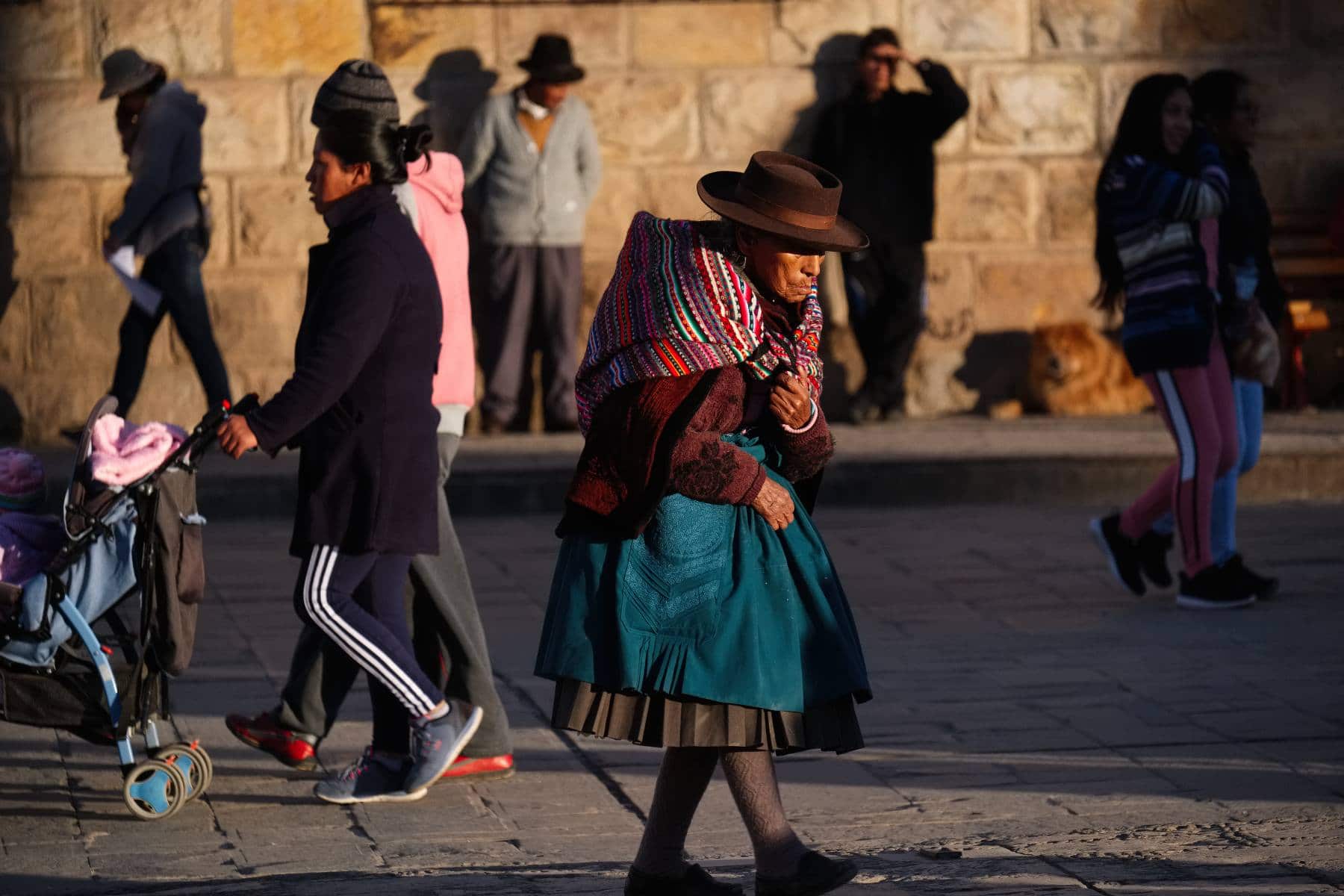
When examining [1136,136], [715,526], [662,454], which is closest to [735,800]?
[715,526]

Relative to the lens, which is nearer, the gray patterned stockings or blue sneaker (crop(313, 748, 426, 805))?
the gray patterned stockings

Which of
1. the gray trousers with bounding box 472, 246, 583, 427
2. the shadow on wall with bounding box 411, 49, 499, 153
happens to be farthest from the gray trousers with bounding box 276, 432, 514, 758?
the shadow on wall with bounding box 411, 49, 499, 153

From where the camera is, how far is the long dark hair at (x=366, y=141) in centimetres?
570

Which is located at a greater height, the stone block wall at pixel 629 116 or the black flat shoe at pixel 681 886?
the stone block wall at pixel 629 116

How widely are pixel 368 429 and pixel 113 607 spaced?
788 mm

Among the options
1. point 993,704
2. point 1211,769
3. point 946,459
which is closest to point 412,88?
point 946,459

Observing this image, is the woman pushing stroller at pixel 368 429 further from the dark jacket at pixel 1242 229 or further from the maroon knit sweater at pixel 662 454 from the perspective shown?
the dark jacket at pixel 1242 229

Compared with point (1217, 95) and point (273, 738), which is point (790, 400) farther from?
point (1217, 95)

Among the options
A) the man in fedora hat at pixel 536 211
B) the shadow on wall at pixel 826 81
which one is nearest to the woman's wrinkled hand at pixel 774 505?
the man in fedora hat at pixel 536 211

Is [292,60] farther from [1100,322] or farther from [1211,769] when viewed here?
[1211,769]

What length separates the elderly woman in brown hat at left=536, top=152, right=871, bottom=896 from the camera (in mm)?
4465

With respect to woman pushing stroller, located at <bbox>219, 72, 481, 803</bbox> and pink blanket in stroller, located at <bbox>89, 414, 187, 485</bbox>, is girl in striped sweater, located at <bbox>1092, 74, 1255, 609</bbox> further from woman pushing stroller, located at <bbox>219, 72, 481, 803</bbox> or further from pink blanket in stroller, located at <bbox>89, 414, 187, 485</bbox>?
pink blanket in stroller, located at <bbox>89, 414, 187, 485</bbox>

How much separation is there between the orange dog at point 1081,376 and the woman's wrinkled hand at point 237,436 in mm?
8567

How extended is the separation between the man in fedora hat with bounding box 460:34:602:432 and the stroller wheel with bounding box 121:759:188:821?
285 inches
